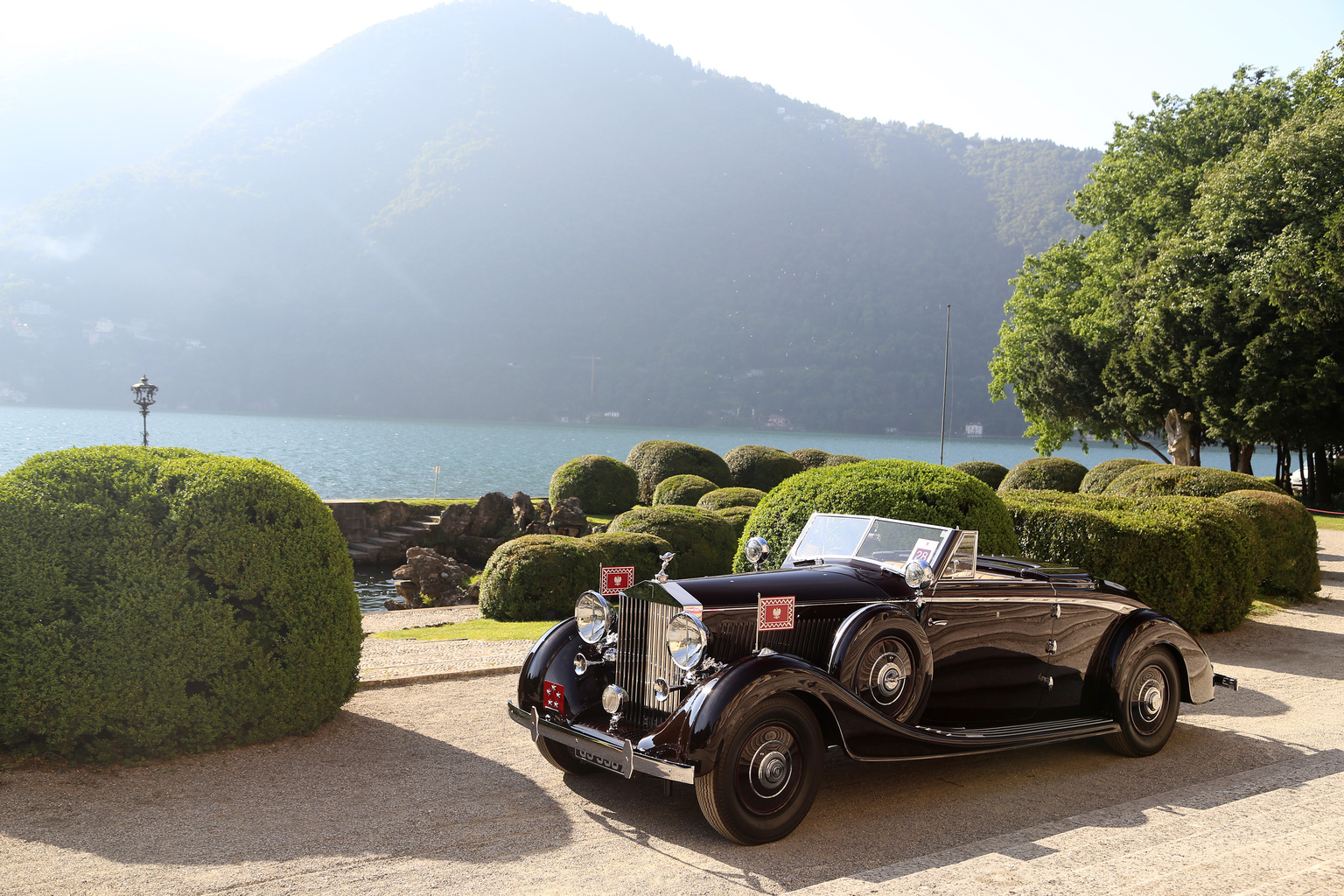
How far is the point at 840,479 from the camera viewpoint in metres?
9.68

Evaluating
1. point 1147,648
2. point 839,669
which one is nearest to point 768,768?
point 839,669

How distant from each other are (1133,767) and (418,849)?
472cm

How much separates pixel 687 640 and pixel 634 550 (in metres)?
8.90

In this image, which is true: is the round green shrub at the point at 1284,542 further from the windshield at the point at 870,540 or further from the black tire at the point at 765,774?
the black tire at the point at 765,774

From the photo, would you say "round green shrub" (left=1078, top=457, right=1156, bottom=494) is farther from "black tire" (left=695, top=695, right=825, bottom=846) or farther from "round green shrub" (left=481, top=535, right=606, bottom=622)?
"black tire" (left=695, top=695, right=825, bottom=846)

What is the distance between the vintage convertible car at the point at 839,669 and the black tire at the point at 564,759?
1 cm

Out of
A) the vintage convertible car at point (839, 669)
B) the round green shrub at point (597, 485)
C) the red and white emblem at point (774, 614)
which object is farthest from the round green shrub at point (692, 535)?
the round green shrub at point (597, 485)

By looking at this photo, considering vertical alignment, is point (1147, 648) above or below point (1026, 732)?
above

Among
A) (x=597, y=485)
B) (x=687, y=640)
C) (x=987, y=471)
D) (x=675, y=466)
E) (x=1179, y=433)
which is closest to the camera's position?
(x=687, y=640)

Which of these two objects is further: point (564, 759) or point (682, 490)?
point (682, 490)

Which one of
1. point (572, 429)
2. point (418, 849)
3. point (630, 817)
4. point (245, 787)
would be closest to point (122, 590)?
point (245, 787)

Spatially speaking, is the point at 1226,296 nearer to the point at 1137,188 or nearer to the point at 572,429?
the point at 1137,188

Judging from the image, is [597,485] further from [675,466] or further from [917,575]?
[917,575]

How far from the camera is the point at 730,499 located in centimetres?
Answer: 1991
